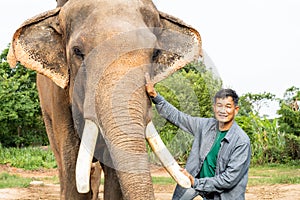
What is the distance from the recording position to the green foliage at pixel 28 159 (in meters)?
18.2

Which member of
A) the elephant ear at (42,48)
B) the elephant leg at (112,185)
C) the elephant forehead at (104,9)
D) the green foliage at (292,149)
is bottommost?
the green foliage at (292,149)

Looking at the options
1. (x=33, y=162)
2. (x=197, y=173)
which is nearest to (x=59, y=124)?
(x=197, y=173)

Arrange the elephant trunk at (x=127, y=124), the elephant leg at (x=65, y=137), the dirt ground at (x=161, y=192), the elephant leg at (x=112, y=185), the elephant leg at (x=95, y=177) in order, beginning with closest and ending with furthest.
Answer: the elephant trunk at (x=127, y=124) → the elephant leg at (x=65, y=137) → the elephant leg at (x=112, y=185) → the elephant leg at (x=95, y=177) → the dirt ground at (x=161, y=192)

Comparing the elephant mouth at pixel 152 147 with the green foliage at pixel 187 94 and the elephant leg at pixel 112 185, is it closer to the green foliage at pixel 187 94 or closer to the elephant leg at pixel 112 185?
the green foliage at pixel 187 94

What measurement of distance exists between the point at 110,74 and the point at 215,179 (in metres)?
1.22

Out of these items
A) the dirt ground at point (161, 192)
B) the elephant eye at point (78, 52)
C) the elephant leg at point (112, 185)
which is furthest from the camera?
the dirt ground at point (161, 192)

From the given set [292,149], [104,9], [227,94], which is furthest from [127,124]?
[292,149]

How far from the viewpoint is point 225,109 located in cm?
390

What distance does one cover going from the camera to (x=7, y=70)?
25.0 m

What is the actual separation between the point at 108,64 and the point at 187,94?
130 inches

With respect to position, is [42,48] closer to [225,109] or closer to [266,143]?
[225,109]

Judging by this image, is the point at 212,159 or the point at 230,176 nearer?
the point at 230,176

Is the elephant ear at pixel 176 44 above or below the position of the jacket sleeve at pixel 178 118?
above

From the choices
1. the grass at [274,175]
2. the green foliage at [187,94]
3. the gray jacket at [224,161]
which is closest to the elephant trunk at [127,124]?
the gray jacket at [224,161]
